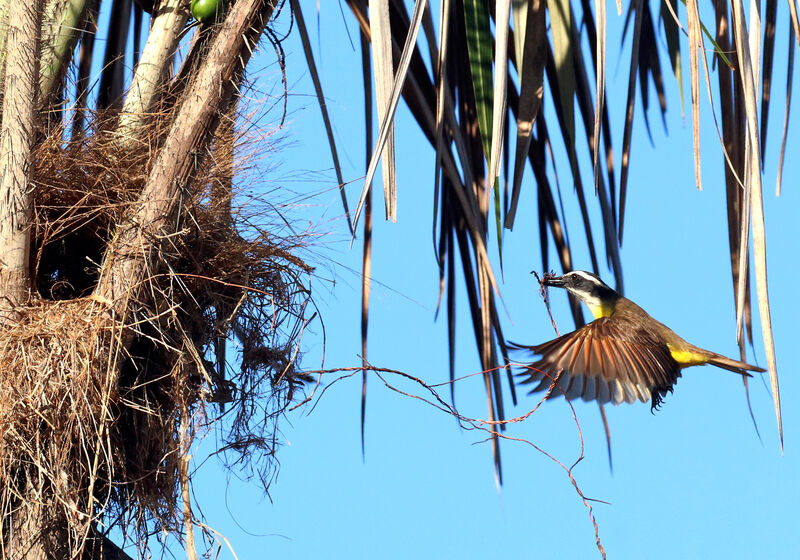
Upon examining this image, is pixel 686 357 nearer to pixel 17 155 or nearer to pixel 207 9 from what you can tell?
pixel 207 9

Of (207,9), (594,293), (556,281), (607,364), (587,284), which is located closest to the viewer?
(207,9)

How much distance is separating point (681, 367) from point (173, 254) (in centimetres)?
251

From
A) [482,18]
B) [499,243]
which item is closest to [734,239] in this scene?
[499,243]

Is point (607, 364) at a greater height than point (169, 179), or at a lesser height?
greater

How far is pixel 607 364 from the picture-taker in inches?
136

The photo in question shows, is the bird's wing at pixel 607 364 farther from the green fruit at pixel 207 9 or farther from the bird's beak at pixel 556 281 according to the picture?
the green fruit at pixel 207 9

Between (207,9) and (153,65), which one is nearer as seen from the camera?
(207,9)

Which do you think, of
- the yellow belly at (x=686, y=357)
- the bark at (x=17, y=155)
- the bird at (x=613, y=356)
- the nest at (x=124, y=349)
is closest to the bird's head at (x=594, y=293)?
the bird at (x=613, y=356)

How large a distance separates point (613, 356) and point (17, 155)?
6.64 ft

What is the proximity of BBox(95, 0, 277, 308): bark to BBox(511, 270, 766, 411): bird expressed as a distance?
107 cm

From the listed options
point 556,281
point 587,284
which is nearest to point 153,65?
point 556,281

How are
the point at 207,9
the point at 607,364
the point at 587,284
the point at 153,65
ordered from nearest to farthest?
1. the point at 207,9
2. the point at 153,65
3. the point at 607,364
4. the point at 587,284

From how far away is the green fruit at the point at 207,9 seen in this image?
271 centimetres

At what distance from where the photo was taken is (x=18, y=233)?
8.18ft
